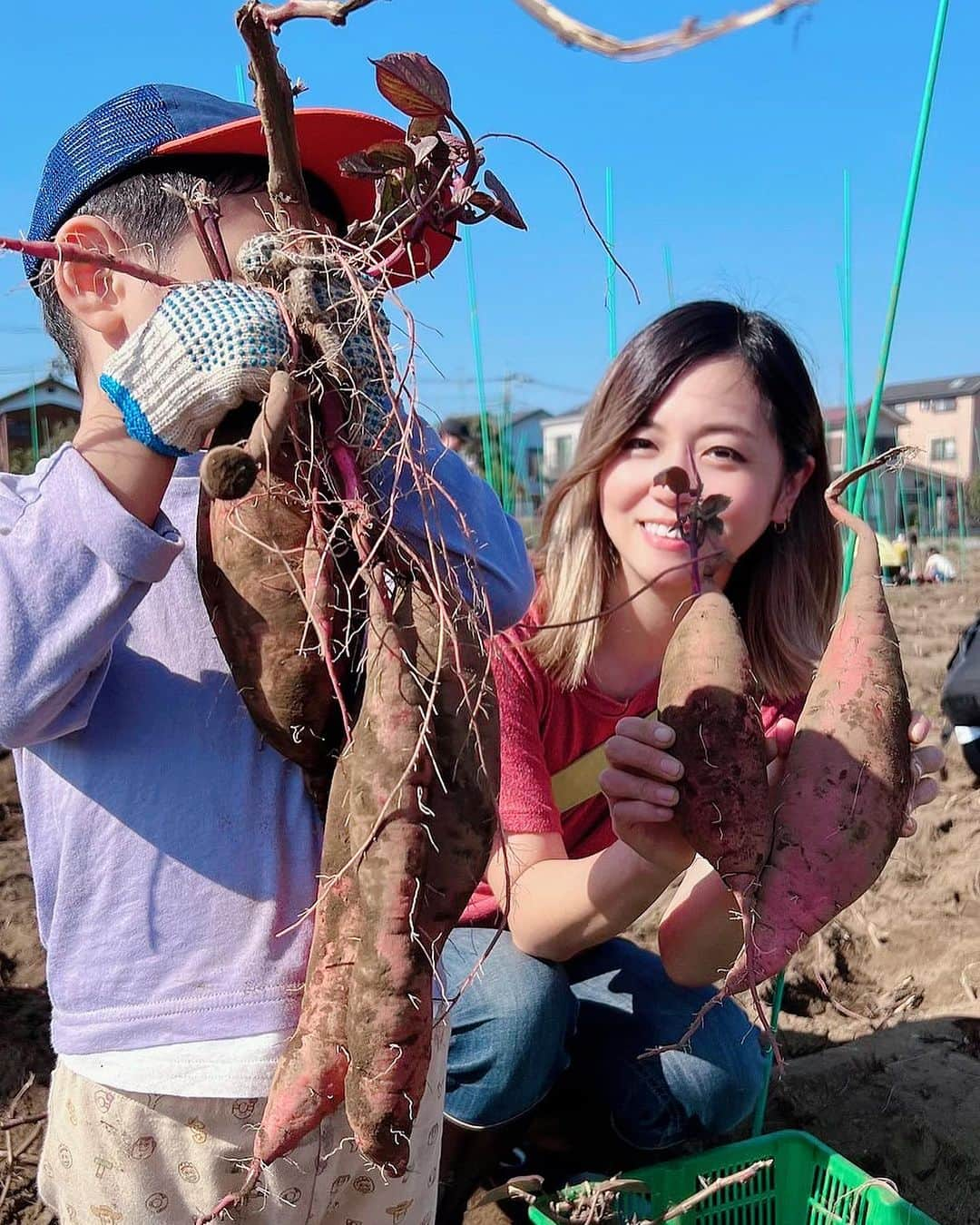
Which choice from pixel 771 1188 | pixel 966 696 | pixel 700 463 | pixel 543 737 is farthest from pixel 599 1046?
pixel 966 696

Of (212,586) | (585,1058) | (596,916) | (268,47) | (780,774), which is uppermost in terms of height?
(268,47)

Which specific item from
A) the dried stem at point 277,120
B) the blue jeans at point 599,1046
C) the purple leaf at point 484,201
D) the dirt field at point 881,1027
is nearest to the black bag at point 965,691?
the dirt field at point 881,1027

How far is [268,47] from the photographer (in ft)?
3.10

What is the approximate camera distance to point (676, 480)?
59.1 inches

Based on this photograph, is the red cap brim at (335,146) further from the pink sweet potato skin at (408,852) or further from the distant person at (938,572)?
the distant person at (938,572)

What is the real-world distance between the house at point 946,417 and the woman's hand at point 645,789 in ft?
116

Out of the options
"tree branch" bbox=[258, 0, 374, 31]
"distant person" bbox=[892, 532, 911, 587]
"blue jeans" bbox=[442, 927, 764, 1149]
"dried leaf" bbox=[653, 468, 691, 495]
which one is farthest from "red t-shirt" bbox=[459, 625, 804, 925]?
"distant person" bbox=[892, 532, 911, 587]

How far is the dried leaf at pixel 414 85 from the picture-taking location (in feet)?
3.29

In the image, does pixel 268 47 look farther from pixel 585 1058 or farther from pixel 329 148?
pixel 585 1058

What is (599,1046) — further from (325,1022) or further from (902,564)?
(902,564)

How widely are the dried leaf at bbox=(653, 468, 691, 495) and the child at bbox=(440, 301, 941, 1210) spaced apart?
12 cm

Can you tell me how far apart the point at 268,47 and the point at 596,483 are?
1025 millimetres

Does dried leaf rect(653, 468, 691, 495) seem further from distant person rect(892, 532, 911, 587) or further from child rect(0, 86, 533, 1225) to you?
distant person rect(892, 532, 911, 587)

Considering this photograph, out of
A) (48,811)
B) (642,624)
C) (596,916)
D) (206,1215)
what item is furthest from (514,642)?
(206,1215)
